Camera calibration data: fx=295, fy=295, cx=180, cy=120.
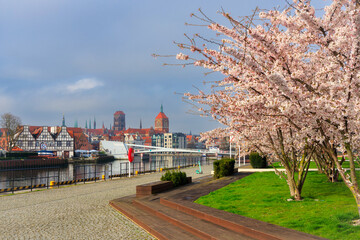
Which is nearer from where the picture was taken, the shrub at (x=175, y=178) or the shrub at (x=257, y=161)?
the shrub at (x=175, y=178)

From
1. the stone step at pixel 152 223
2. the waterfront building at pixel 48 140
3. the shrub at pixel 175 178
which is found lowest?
the stone step at pixel 152 223

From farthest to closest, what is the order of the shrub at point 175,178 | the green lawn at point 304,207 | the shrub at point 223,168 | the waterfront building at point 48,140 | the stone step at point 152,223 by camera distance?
the waterfront building at point 48,140 < the shrub at point 223,168 < the shrub at point 175,178 < the stone step at point 152,223 < the green lawn at point 304,207

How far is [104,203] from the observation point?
45.7ft

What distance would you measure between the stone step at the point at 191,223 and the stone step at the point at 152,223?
0.16 m

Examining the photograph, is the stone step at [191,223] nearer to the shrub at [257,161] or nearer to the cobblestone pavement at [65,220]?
the cobblestone pavement at [65,220]

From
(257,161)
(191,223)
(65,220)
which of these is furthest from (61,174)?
(191,223)

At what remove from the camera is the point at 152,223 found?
9500 millimetres

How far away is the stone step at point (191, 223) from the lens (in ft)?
24.2

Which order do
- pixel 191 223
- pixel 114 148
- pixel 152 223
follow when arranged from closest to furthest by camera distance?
pixel 191 223
pixel 152 223
pixel 114 148

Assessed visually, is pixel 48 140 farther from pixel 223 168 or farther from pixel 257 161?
pixel 223 168

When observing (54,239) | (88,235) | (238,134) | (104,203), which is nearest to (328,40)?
(238,134)

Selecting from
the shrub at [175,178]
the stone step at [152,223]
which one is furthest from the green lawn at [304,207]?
the shrub at [175,178]

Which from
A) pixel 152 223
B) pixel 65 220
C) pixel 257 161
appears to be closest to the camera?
pixel 152 223

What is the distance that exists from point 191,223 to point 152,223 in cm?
151
